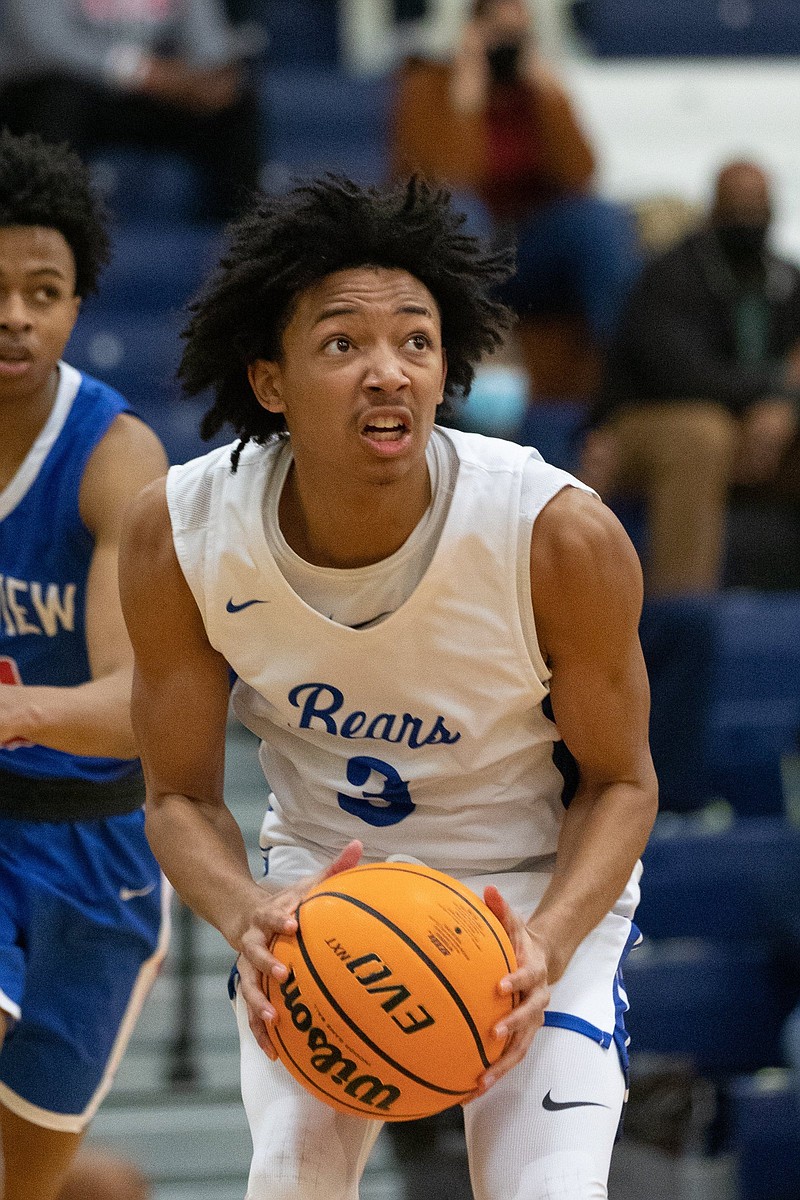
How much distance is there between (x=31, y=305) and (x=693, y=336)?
4.15 m

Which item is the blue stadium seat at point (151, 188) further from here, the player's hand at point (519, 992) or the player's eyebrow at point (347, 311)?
the player's hand at point (519, 992)

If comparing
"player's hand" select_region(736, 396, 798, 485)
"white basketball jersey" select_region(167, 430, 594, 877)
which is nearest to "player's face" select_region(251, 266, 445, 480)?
"white basketball jersey" select_region(167, 430, 594, 877)

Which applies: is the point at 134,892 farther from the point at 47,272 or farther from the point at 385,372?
the point at 385,372

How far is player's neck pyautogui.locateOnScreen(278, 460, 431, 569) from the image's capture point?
2.62m

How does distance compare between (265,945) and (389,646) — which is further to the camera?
(389,646)

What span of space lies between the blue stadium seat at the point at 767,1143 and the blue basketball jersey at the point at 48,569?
248 centimetres

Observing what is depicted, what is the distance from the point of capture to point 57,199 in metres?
3.28

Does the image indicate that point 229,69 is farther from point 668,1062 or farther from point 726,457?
point 668,1062

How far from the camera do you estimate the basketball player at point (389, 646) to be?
8.22 feet

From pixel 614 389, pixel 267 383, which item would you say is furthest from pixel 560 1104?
pixel 614 389

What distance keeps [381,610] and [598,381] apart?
5.06 m

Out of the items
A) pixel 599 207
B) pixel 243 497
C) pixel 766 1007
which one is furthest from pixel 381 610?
pixel 599 207

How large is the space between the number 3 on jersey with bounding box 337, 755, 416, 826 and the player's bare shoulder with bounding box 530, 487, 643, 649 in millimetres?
344

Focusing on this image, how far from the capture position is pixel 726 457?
21.6 feet
